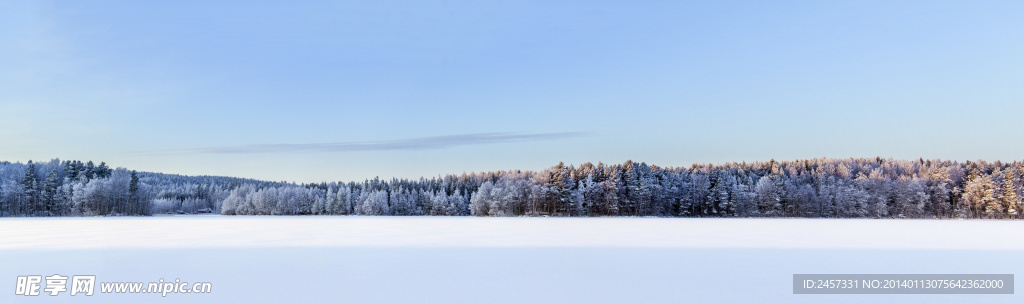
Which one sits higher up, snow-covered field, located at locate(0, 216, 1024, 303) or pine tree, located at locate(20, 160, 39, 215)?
snow-covered field, located at locate(0, 216, 1024, 303)

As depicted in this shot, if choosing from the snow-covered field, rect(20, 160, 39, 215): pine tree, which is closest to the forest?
rect(20, 160, 39, 215): pine tree

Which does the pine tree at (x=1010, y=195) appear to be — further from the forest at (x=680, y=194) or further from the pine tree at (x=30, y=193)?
the pine tree at (x=30, y=193)

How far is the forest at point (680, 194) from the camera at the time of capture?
80.1 m

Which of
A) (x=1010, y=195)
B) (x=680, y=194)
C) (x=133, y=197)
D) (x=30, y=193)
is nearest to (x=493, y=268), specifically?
(x=680, y=194)

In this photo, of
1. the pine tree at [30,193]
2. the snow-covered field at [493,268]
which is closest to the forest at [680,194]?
the pine tree at [30,193]

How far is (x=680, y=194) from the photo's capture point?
8544cm

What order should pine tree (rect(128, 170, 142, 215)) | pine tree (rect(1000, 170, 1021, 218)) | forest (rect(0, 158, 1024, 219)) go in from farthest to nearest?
pine tree (rect(128, 170, 142, 215)) < forest (rect(0, 158, 1024, 219)) < pine tree (rect(1000, 170, 1021, 218))

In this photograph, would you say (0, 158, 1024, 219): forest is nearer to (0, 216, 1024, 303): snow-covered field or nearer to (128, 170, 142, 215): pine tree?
(128, 170, 142, 215): pine tree

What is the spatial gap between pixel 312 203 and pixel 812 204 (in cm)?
8468

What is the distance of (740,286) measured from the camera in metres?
12.1

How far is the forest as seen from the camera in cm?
8012

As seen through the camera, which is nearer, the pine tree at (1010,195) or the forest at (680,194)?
the pine tree at (1010,195)

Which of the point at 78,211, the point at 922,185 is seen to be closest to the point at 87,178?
the point at 78,211

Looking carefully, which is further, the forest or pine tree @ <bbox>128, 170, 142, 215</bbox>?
pine tree @ <bbox>128, 170, 142, 215</bbox>
